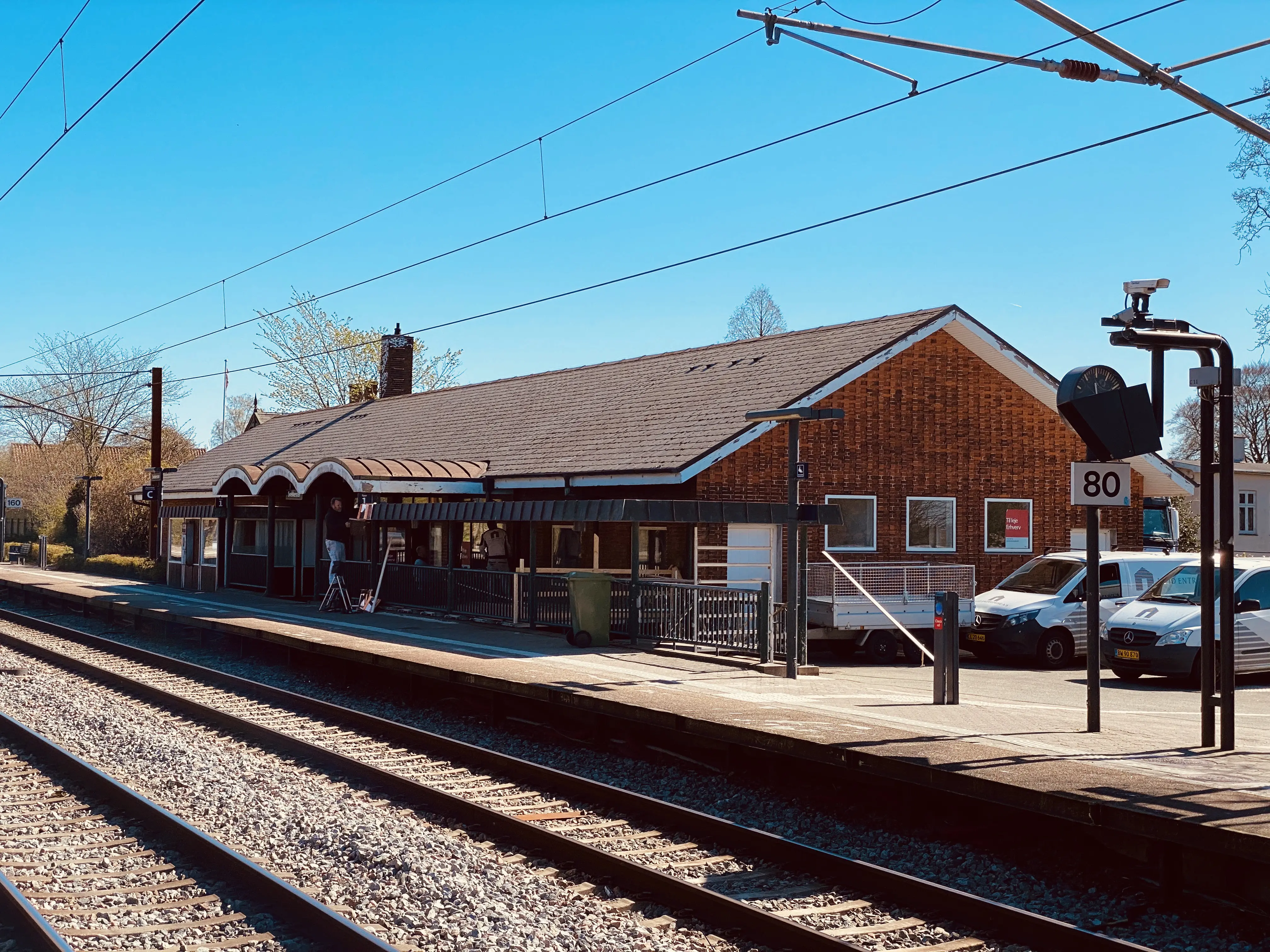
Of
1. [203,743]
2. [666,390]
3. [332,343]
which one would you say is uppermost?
[332,343]

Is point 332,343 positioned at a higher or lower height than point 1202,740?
higher

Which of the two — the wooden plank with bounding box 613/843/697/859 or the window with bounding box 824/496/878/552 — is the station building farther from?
the wooden plank with bounding box 613/843/697/859

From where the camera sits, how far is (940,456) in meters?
24.0

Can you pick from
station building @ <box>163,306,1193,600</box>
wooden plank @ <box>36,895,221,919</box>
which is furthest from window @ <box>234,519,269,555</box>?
wooden plank @ <box>36,895,221,919</box>

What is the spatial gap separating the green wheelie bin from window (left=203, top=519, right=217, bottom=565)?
64.0 feet

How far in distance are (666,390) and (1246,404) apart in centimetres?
5363

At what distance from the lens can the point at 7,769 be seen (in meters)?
11.0

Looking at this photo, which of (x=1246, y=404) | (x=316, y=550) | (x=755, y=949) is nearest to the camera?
(x=755, y=949)

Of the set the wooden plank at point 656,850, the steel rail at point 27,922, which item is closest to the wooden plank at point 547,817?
the wooden plank at point 656,850

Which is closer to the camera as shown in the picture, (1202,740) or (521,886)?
(521,886)

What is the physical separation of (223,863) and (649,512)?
10774 millimetres

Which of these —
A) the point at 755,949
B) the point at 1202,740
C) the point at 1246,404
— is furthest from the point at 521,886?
the point at 1246,404

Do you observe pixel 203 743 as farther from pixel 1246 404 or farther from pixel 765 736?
pixel 1246 404

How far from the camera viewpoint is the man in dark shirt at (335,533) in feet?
82.7
